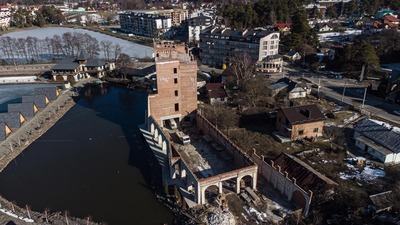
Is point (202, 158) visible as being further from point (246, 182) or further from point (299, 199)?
point (299, 199)

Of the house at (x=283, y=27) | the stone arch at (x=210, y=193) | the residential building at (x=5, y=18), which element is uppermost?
the residential building at (x=5, y=18)

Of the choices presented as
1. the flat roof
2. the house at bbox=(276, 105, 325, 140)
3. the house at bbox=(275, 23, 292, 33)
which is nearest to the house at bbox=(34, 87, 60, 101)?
the flat roof

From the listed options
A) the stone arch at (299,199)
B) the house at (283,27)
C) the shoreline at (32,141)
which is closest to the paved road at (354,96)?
the stone arch at (299,199)

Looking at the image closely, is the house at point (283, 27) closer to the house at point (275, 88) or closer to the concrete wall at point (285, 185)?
the house at point (275, 88)

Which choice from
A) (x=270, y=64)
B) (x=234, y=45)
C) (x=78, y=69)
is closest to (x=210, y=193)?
(x=270, y=64)

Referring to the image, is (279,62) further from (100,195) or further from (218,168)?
(100,195)

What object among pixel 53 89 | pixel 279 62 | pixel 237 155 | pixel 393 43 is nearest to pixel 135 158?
pixel 237 155

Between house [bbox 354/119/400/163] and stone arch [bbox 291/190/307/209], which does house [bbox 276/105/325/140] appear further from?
stone arch [bbox 291/190/307/209]
